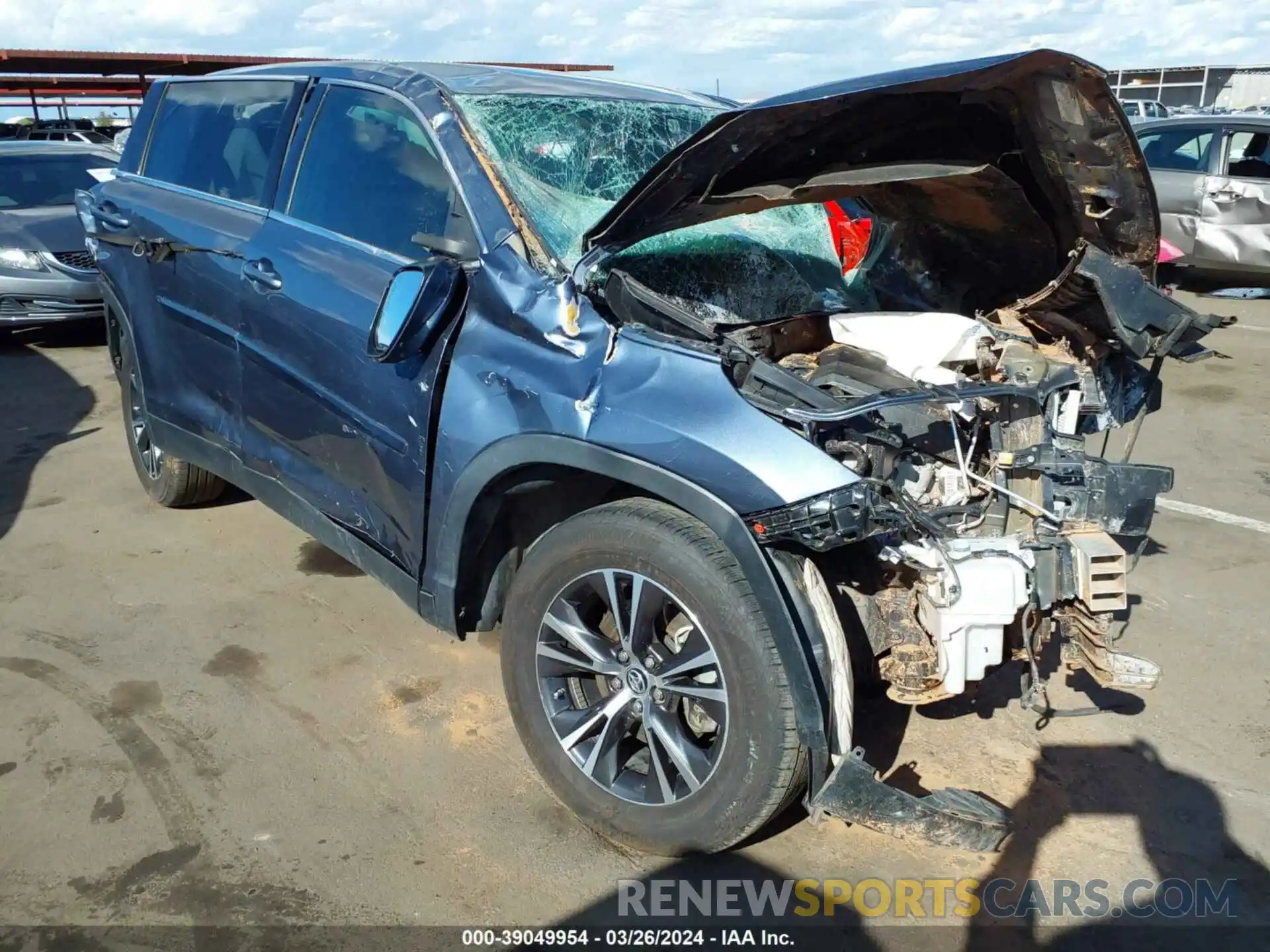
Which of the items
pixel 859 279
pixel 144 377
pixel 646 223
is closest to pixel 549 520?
pixel 646 223

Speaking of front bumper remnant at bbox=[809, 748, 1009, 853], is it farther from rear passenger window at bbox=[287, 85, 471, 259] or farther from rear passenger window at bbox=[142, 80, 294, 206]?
rear passenger window at bbox=[142, 80, 294, 206]

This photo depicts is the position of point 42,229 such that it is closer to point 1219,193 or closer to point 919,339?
point 919,339

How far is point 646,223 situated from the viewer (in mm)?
2869

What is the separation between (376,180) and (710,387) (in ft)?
→ 4.83

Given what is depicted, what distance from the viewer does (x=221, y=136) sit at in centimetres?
405

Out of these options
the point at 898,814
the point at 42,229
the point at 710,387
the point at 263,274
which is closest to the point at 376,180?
the point at 263,274

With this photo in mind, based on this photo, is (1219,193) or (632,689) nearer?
(632,689)

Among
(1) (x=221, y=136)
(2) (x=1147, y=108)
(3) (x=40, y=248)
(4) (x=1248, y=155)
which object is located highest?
(2) (x=1147, y=108)

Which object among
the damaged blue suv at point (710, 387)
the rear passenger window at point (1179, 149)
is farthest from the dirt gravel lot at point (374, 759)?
the rear passenger window at point (1179, 149)

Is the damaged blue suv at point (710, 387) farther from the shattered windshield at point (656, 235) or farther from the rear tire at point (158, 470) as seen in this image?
the rear tire at point (158, 470)

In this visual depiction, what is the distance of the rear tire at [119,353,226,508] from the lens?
4.79 m

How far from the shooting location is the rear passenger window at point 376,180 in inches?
120

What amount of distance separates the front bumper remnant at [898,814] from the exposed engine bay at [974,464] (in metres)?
0.34

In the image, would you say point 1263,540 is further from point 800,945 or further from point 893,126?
point 800,945
